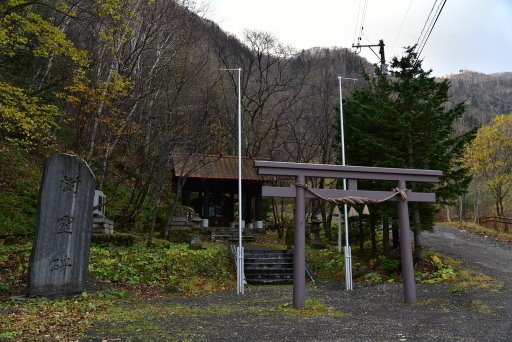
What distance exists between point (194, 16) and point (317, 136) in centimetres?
868

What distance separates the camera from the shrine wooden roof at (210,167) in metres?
19.0

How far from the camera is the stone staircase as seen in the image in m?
13.0

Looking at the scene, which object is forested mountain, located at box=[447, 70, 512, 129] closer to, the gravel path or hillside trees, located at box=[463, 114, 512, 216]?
hillside trees, located at box=[463, 114, 512, 216]

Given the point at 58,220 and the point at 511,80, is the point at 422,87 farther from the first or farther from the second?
the point at 511,80

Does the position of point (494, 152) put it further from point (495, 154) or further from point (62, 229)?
point (62, 229)

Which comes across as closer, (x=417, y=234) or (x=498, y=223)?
(x=417, y=234)

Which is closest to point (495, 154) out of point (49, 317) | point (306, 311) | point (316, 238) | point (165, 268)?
point (316, 238)

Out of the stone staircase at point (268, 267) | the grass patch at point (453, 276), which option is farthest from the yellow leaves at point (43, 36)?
the grass patch at point (453, 276)

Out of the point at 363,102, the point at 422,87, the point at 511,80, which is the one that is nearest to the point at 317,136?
the point at 363,102

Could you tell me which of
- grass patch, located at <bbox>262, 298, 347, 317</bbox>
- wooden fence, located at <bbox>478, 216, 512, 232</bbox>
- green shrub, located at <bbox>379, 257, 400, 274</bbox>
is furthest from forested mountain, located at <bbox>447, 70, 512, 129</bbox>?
grass patch, located at <bbox>262, 298, 347, 317</bbox>

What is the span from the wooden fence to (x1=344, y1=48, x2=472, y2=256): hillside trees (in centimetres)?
1360

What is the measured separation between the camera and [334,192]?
809 centimetres

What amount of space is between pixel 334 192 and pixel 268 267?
671 centimetres

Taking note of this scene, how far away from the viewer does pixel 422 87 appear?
39.4 ft
